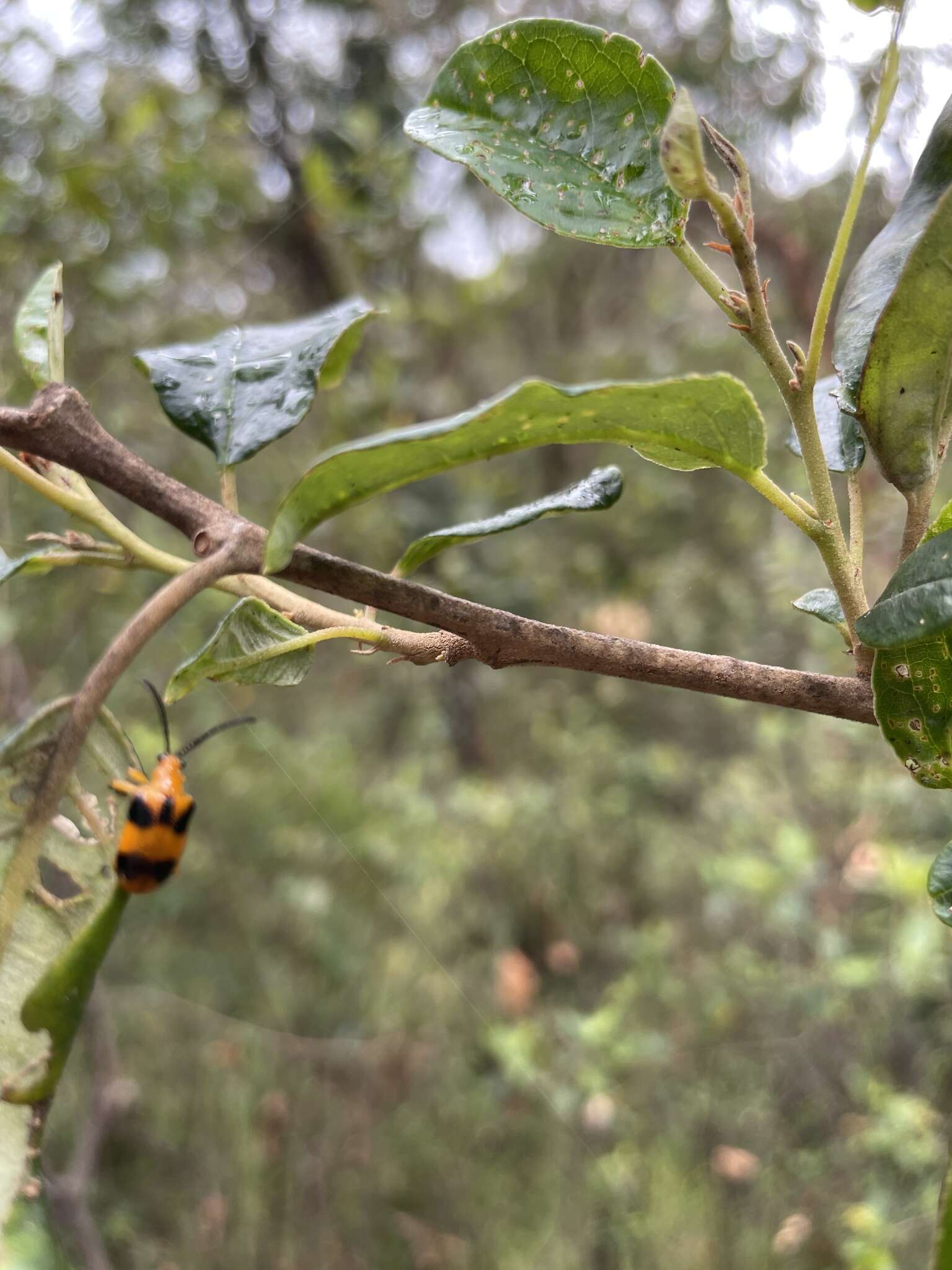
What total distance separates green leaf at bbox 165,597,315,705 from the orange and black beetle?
0.26 ft

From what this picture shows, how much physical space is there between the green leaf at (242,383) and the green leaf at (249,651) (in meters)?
0.08

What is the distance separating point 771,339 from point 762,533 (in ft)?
4.18

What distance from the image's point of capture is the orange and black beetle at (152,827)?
323mm

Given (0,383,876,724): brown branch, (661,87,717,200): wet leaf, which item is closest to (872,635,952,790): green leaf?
(0,383,876,724): brown branch

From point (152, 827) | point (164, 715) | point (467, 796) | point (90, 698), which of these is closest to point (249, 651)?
point (90, 698)

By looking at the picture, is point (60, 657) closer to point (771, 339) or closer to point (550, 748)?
point (550, 748)

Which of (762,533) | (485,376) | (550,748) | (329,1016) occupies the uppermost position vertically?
(485,376)

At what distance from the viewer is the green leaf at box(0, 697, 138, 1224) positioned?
0.85ft

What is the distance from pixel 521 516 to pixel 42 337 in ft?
0.58

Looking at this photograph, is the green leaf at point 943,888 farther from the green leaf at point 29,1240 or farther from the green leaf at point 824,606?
the green leaf at point 29,1240

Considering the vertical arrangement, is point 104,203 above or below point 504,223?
above

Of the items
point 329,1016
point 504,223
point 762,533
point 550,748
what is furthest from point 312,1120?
point 504,223

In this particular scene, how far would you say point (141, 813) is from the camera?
0.35 metres

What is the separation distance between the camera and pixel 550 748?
5.28 ft
